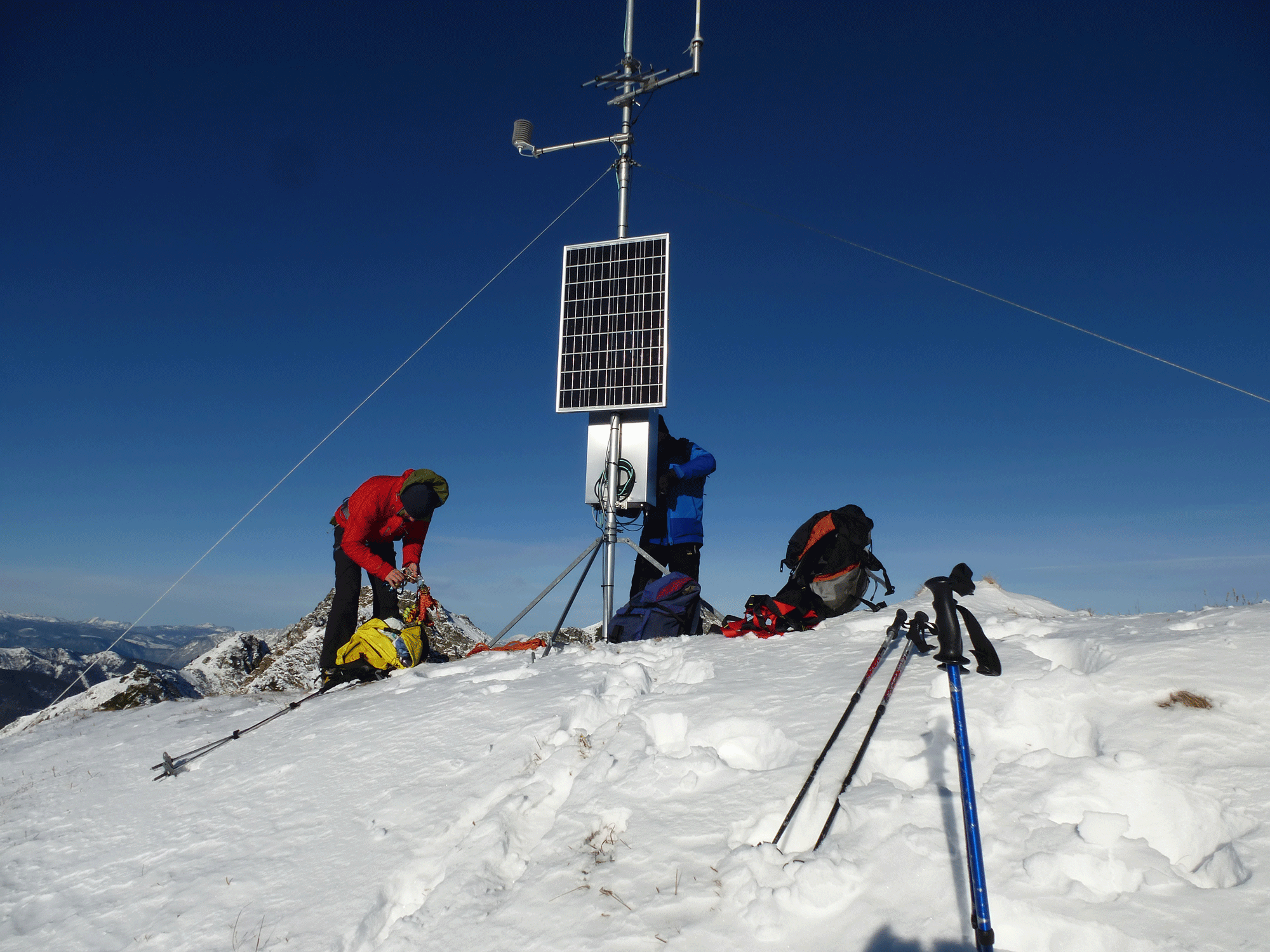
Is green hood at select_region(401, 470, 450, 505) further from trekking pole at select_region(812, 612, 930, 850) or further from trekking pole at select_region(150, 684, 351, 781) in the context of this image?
trekking pole at select_region(812, 612, 930, 850)

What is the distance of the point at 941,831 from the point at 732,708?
1534 mm

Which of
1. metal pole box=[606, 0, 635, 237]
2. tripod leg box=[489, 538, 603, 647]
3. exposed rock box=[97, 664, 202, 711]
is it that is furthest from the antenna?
exposed rock box=[97, 664, 202, 711]

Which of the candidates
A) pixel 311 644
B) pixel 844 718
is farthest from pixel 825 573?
pixel 311 644

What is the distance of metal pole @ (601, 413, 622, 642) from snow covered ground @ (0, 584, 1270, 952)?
3002mm

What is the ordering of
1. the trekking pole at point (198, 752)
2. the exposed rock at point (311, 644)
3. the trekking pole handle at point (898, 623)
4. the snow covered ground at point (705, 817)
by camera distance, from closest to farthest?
the snow covered ground at point (705, 817) < the trekking pole handle at point (898, 623) < the trekking pole at point (198, 752) < the exposed rock at point (311, 644)

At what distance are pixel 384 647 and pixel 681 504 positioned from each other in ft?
13.6

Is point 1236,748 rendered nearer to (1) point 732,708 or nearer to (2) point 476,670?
(1) point 732,708

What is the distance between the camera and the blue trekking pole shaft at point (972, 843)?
198 cm

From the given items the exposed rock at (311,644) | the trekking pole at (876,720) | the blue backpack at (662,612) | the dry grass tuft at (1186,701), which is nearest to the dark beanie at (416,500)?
the blue backpack at (662,612)

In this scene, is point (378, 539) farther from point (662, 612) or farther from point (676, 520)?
point (676, 520)

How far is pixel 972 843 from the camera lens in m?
2.16

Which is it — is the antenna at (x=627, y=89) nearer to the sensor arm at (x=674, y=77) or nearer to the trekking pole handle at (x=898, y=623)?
the sensor arm at (x=674, y=77)

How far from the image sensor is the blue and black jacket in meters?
8.75

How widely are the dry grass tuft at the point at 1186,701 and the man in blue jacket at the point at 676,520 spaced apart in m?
5.67
